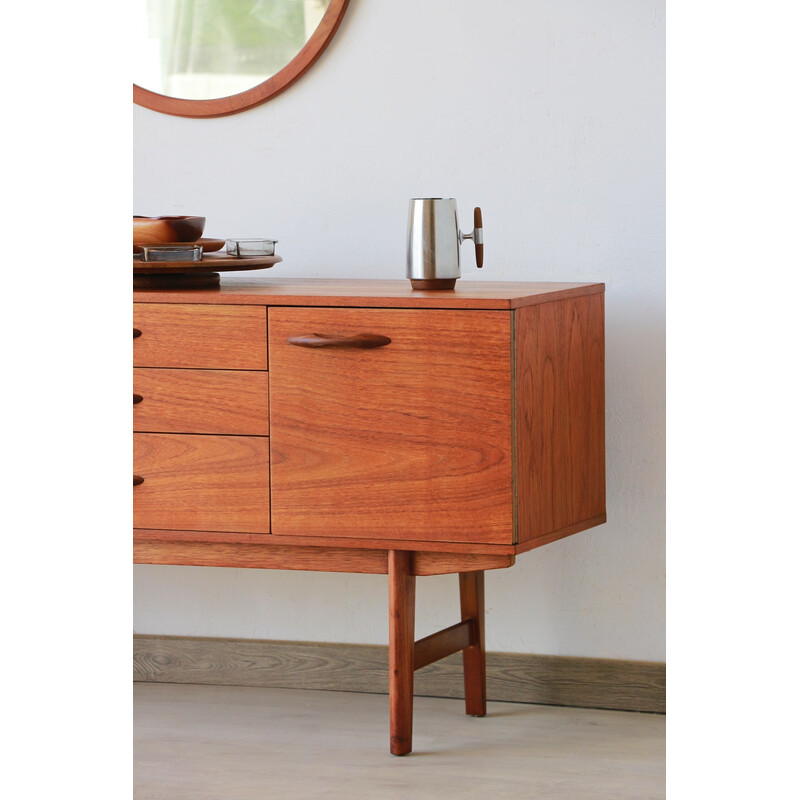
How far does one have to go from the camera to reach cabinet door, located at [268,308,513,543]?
174 cm

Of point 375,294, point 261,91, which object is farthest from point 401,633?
point 261,91

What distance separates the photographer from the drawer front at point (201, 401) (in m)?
1.85

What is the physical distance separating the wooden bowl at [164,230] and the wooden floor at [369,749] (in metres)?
0.92

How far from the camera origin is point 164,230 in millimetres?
1979

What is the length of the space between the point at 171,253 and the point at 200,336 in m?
0.16

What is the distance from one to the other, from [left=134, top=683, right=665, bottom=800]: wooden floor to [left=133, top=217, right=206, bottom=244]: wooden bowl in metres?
0.92

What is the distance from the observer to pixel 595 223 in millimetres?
2150

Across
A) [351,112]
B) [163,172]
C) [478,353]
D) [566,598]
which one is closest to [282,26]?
[351,112]

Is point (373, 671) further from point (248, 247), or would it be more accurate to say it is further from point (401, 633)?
point (248, 247)

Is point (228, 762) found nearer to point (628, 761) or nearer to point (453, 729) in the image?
point (453, 729)

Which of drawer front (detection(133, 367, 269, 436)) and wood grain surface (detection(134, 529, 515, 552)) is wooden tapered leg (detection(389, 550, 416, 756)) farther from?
drawer front (detection(133, 367, 269, 436))
